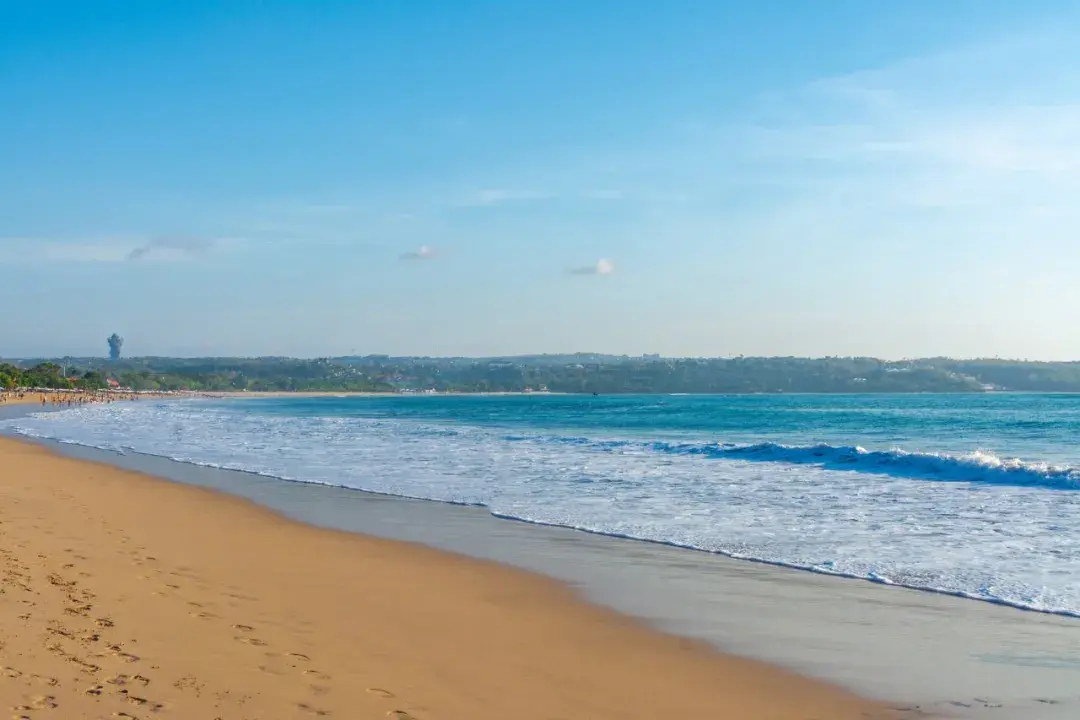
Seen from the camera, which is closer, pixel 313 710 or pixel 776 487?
pixel 313 710

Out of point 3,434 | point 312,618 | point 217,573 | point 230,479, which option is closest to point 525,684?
point 312,618

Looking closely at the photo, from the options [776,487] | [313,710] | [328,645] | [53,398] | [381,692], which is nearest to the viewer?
[313,710]

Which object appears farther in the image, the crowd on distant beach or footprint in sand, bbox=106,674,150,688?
the crowd on distant beach

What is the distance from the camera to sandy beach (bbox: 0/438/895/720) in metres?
5.44

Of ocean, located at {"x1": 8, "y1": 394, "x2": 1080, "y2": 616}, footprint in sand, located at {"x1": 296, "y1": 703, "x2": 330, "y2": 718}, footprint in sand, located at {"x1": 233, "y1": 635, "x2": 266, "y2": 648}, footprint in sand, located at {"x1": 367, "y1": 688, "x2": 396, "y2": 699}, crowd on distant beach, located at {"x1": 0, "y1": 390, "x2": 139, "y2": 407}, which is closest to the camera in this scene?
footprint in sand, located at {"x1": 296, "y1": 703, "x2": 330, "y2": 718}

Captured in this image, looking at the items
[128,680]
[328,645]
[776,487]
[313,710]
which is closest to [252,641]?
[328,645]

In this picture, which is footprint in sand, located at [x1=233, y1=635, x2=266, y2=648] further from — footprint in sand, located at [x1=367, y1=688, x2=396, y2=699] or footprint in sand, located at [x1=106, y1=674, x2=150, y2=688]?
footprint in sand, located at [x1=367, y1=688, x2=396, y2=699]

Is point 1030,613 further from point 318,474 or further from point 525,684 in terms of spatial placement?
point 318,474

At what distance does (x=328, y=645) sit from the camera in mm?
6781

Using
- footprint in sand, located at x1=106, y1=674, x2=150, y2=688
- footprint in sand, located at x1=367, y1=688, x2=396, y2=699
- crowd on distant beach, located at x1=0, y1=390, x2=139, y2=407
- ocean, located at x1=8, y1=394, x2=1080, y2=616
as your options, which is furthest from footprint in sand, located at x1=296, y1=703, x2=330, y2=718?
crowd on distant beach, located at x1=0, y1=390, x2=139, y2=407

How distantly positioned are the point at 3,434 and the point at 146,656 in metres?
37.2

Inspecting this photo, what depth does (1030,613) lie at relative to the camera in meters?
8.13

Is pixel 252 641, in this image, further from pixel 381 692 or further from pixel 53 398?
pixel 53 398

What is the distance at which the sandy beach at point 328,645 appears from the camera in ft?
17.8
